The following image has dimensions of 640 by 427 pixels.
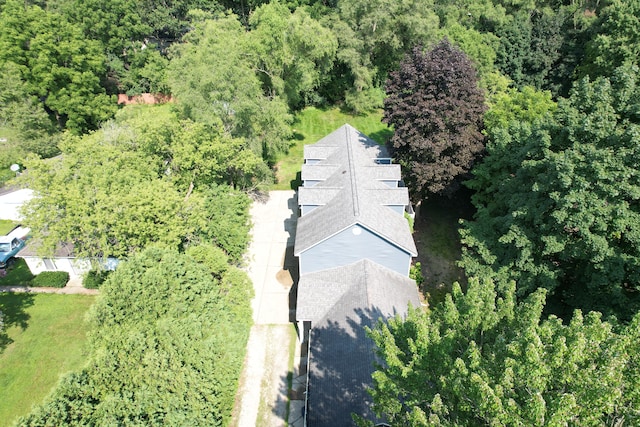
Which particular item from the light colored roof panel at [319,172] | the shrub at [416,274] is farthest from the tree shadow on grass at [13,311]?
the shrub at [416,274]

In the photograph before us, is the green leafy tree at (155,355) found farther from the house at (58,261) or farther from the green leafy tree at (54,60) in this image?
the green leafy tree at (54,60)

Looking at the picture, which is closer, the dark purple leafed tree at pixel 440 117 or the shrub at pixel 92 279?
the dark purple leafed tree at pixel 440 117

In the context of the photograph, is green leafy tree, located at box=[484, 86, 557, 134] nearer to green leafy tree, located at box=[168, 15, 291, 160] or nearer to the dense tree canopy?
green leafy tree, located at box=[168, 15, 291, 160]

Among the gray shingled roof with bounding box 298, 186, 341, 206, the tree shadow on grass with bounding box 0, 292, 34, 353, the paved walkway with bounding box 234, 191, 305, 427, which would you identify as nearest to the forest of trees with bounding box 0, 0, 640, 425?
the paved walkway with bounding box 234, 191, 305, 427

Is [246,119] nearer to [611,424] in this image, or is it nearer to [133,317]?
[133,317]

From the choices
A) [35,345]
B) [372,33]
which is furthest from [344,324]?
[372,33]

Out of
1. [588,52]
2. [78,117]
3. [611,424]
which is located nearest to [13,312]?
[78,117]
